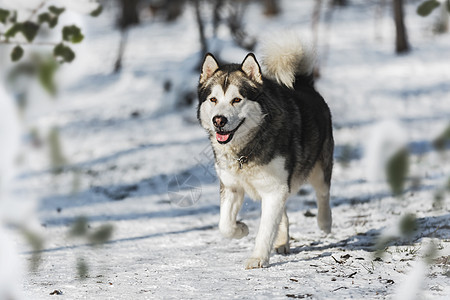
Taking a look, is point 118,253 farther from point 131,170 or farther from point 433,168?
point 433,168

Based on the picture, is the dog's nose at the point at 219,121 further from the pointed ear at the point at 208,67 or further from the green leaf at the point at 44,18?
the green leaf at the point at 44,18

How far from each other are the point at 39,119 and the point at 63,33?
326 inches

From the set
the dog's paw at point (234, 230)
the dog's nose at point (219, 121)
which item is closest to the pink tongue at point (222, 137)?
the dog's nose at point (219, 121)

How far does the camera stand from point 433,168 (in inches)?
329

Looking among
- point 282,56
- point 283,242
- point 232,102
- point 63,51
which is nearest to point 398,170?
point 283,242

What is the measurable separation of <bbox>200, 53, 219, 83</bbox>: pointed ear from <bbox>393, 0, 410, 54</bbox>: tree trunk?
11.6 metres

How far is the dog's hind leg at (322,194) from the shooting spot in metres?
5.09

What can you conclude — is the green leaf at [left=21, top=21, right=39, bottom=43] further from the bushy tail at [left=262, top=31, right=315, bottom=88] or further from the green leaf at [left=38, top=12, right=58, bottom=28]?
the bushy tail at [left=262, top=31, right=315, bottom=88]

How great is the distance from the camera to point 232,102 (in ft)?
13.4

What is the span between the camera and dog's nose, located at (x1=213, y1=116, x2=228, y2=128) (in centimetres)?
388

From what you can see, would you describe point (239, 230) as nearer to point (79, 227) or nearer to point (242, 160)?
point (242, 160)

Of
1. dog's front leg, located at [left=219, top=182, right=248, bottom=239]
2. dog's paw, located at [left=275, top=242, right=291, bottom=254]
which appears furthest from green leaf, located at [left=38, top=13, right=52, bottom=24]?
dog's paw, located at [left=275, top=242, right=291, bottom=254]

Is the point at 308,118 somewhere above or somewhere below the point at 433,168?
above

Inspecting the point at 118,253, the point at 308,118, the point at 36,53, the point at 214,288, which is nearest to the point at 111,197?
the point at 118,253
